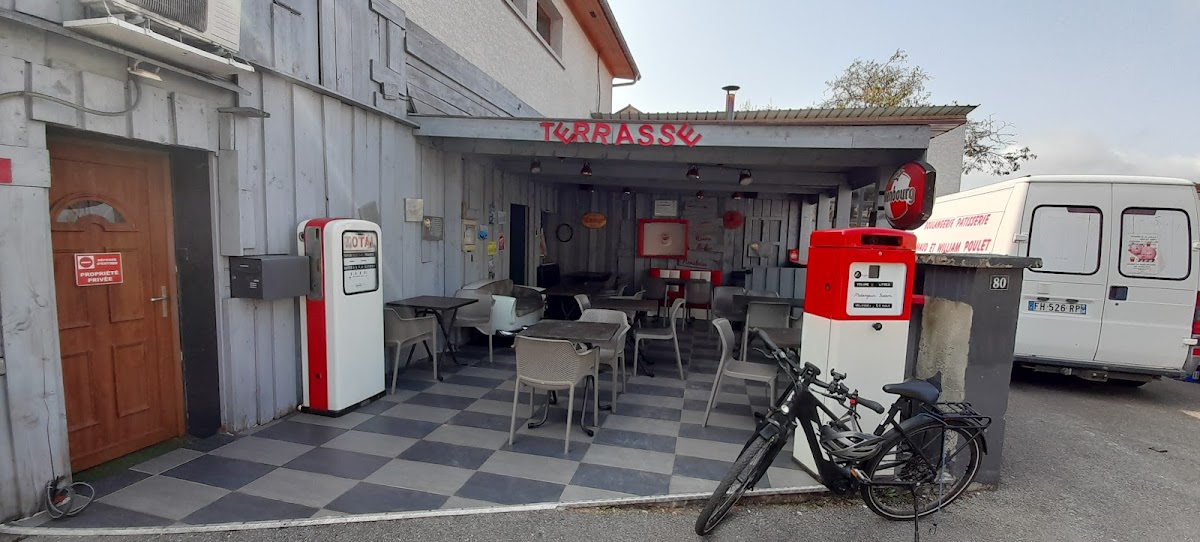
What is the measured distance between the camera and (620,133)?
4.64 meters

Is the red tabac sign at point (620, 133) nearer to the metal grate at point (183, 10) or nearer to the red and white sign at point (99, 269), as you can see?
the metal grate at point (183, 10)

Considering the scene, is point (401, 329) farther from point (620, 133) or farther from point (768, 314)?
point (768, 314)

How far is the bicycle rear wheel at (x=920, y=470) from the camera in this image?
2.51 m

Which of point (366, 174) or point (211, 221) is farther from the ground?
point (366, 174)

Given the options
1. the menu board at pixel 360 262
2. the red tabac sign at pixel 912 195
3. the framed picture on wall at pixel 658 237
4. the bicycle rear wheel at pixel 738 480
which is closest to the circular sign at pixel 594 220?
the framed picture on wall at pixel 658 237

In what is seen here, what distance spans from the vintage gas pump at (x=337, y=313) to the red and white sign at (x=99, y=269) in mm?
992

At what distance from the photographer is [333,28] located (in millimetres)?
4012

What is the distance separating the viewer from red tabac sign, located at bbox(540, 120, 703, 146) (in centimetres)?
453

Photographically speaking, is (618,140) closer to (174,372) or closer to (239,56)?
(239,56)

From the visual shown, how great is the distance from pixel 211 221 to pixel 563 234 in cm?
696

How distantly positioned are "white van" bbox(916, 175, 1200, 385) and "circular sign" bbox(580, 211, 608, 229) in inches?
228

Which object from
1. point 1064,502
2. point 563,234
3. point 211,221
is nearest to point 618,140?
point 211,221

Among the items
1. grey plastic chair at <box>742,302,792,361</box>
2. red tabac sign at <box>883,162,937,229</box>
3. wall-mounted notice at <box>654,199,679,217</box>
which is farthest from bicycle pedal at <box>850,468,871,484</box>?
wall-mounted notice at <box>654,199,679,217</box>

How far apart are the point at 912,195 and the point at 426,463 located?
424cm
